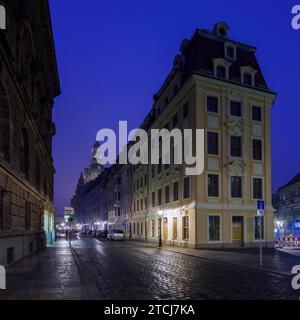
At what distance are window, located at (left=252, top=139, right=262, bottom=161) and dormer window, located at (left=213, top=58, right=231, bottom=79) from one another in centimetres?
671

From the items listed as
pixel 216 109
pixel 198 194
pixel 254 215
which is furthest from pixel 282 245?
pixel 216 109

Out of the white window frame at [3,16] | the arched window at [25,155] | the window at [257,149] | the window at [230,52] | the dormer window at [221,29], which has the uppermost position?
the dormer window at [221,29]

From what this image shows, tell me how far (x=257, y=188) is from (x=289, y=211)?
48997 millimetres

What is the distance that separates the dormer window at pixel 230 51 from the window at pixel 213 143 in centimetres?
891

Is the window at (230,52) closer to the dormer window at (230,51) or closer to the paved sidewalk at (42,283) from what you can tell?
the dormer window at (230,51)

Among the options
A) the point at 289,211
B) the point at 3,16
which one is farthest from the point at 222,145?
the point at 289,211

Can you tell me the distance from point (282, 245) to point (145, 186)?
2474 centimetres

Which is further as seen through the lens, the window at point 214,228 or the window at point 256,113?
the window at point 256,113

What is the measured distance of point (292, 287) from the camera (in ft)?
41.0

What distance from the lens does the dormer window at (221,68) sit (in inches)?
1449

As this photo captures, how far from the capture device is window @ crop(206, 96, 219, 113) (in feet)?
117

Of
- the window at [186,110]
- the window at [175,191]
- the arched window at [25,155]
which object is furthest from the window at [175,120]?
the arched window at [25,155]
